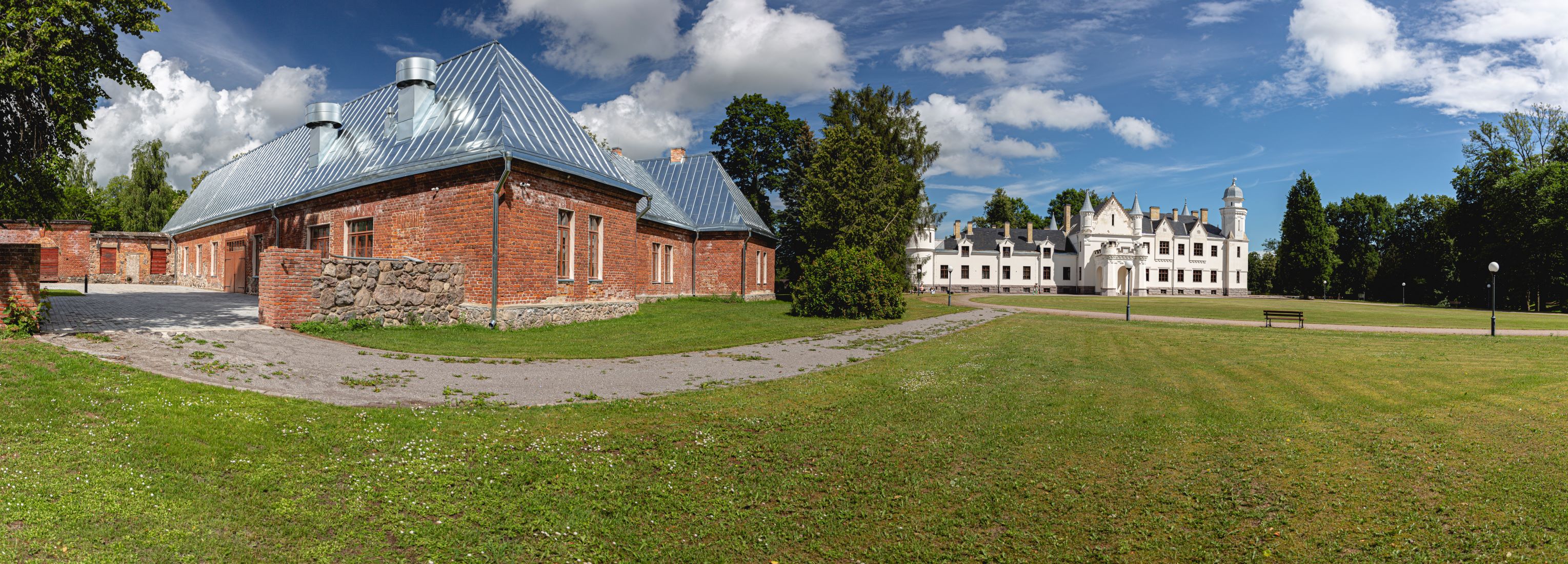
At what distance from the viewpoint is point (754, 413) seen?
24.3 ft

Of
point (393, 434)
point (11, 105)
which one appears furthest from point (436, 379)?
point (11, 105)

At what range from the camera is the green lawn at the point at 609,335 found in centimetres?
1229

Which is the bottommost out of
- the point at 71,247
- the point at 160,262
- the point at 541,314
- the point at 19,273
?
the point at 541,314

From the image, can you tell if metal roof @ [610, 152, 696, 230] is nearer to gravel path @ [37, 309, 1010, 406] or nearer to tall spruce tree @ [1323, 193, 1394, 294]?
gravel path @ [37, 309, 1010, 406]

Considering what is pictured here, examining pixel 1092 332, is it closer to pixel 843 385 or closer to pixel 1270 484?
pixel 843 385

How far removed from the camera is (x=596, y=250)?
750 inches

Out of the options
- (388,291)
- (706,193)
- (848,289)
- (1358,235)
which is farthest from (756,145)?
(1358,235)

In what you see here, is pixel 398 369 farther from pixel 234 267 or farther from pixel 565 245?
pixel 234 267

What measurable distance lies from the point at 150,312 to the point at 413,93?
7.95 meters

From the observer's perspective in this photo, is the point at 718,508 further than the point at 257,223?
No

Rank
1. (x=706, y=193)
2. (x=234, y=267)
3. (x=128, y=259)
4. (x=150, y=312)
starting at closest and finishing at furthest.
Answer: (x=150, y=312), (x=234, y=267), (x=706, y=193), (x=128, y=259)

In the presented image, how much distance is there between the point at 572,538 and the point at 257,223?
27891mm

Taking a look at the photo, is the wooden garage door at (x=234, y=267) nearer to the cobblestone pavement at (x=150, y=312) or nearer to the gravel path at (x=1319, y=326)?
the cobblestone pavement at (x=150, y=312)

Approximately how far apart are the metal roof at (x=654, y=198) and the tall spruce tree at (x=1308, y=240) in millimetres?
67390
